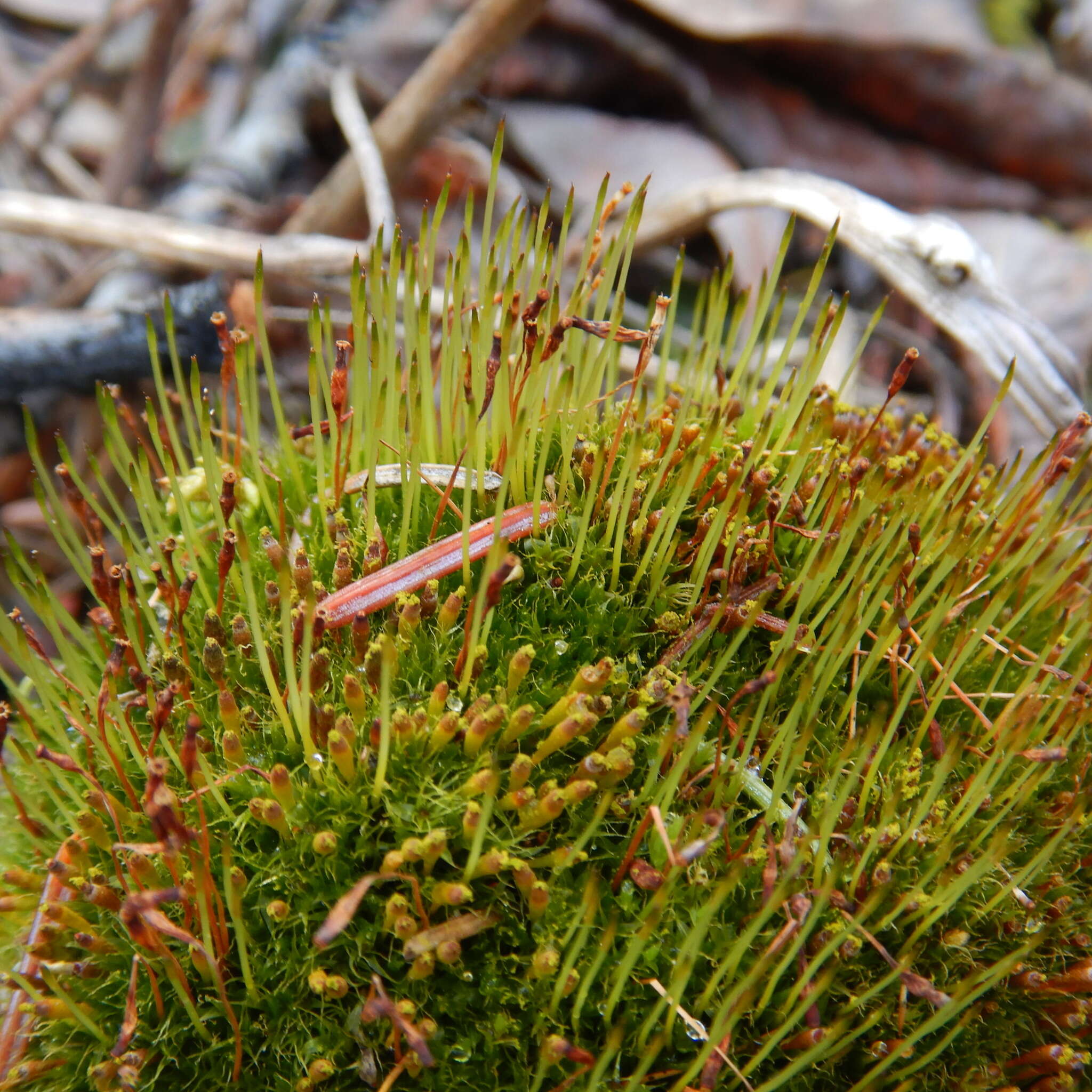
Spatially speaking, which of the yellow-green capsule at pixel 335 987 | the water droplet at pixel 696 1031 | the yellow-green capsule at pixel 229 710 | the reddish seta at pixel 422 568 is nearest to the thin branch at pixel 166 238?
the reddish seta at pixel 422 568

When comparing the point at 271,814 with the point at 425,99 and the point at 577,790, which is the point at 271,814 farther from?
the point at 425,99

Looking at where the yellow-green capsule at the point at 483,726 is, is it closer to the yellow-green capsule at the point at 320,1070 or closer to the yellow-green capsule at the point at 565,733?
the yellow-green capsule at the point at 565,733

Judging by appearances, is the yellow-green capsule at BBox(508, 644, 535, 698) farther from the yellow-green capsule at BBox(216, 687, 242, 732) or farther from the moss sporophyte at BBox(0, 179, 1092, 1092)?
the yellow-green capsule at BBox(216, 687, 242, 732)

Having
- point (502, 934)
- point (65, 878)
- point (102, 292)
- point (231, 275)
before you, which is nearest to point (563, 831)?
point (502, 934)

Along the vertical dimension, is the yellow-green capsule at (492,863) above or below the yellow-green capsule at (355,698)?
below

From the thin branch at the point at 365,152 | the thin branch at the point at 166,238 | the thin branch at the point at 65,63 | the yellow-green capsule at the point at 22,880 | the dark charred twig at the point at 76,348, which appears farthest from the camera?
the thin branch at the point at 65,63

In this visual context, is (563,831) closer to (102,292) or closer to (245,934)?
(245,934)
